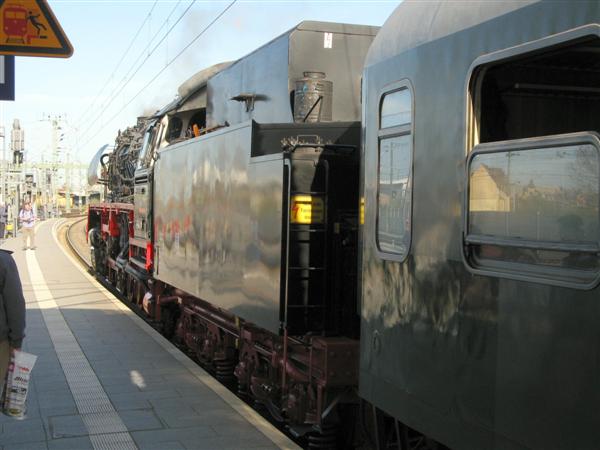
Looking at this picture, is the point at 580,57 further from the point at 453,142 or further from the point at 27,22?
the point at 27,22

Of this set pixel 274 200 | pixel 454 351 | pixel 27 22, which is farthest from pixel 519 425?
pixel 27 22

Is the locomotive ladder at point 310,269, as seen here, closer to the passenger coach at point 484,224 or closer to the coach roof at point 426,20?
the passenger coach at point 484,224

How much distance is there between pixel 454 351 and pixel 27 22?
3.10m

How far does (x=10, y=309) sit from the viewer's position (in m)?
4.85

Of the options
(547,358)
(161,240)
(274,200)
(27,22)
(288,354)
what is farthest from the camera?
(161,240)

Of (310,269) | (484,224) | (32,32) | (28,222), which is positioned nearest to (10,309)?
(32,32)

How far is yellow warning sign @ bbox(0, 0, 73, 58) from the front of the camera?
4.55 meters

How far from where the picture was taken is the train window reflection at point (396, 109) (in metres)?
4.06

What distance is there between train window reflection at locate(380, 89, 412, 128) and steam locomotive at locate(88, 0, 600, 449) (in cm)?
2

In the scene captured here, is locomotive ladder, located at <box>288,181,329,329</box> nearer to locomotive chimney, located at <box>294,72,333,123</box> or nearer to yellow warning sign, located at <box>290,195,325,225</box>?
yellow warning sign, located at <box>290,195,325,225</box>

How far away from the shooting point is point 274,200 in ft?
18.6

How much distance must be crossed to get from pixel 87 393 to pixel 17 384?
2.30 meters

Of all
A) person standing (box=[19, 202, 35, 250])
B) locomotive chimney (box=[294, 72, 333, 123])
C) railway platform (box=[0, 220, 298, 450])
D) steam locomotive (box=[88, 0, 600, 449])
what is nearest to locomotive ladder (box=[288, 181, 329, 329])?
steam locomotive (box=[88, 0, 600, 449])

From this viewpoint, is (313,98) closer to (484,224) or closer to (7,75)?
(7,75)
